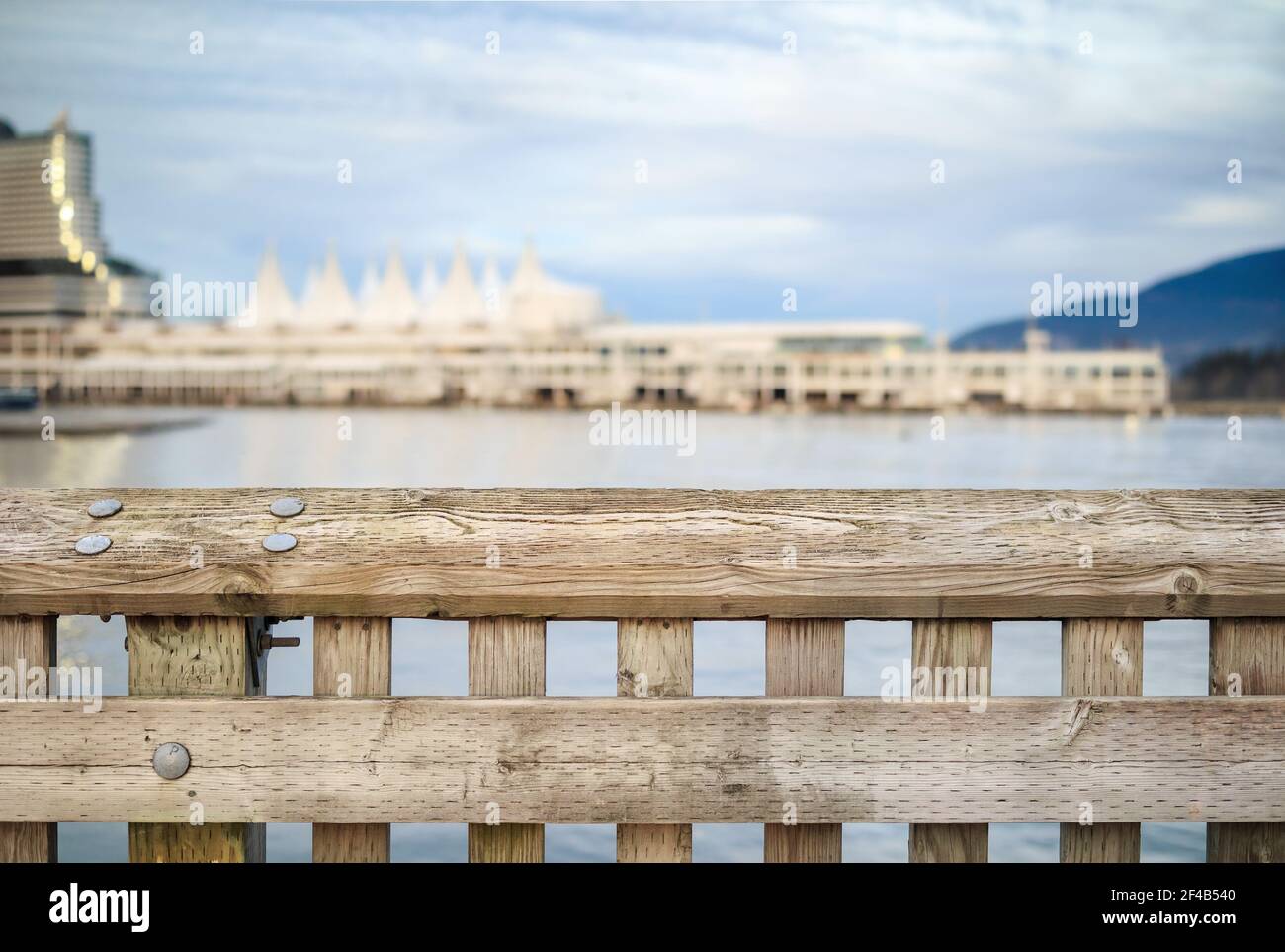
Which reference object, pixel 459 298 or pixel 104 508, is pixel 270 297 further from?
pixel 104 508

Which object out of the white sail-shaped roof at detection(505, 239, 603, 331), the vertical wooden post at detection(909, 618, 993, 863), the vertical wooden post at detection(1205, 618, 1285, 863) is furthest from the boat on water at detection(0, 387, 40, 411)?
the vertical wooden post at detection(1205, 618, 1285, 863)

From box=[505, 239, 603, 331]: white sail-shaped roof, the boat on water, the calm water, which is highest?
box=[505, 239, 603, 331]: white sail-shaped roof

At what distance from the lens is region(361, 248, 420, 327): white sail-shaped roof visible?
103312 mm

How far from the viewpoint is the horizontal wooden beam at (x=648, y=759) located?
1216 millimetres

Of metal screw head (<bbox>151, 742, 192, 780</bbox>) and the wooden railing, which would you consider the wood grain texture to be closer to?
the wooden railing

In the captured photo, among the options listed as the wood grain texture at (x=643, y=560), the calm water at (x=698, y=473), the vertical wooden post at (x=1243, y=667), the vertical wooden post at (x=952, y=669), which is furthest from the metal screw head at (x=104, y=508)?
the calm water at (x=698, y=473)

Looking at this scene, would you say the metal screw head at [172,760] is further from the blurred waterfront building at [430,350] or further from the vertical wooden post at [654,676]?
the blurred waterfront building at [430,350]

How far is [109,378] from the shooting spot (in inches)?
3354

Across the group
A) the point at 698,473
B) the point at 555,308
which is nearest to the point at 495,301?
the point at 555,308

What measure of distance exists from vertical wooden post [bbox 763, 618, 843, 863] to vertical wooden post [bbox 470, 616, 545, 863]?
0.72ft

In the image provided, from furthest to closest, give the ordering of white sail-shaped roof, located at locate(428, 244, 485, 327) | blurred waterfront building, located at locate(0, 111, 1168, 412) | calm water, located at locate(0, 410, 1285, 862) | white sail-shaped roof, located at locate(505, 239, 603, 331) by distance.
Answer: white sail-shaped roof, located at locate(428, 244, 485, 327) < white sail-shaped roof, located at locate(505, 239, 603, 331) < blurred waterfront building, located at locate(0, 111, 1168, 412) < calm water, located at locate(0, 410, 1285, 862)
